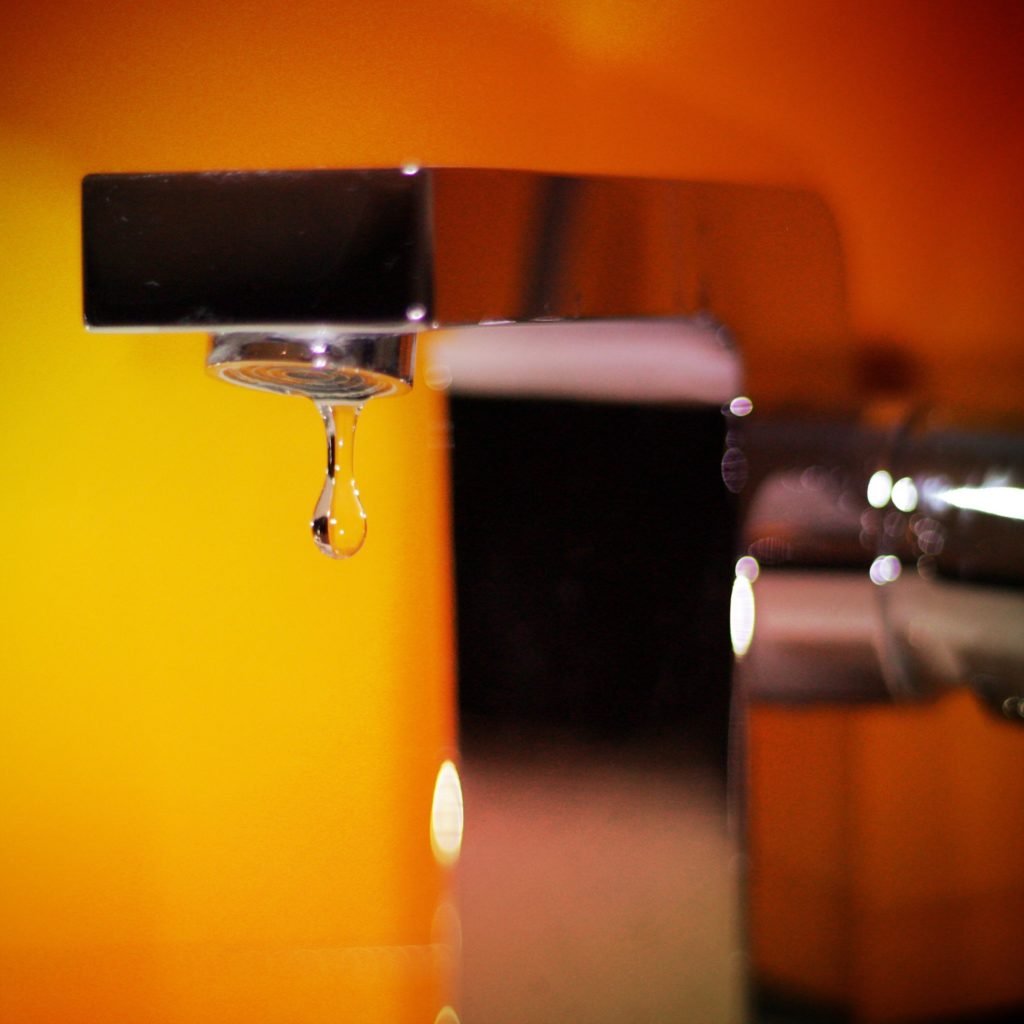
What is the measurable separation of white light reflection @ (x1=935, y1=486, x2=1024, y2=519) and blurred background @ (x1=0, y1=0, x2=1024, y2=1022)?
0.21 meters

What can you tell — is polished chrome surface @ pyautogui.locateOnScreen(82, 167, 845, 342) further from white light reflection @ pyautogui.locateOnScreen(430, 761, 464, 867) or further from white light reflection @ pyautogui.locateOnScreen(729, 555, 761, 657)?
white light reflection @ pyautogui.locateOnScreen(430, 761, 464, 867)

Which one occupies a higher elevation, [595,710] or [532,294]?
[532,294]

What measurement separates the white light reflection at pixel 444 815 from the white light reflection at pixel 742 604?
0.25 m

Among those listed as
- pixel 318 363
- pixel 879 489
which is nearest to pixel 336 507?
pixel 318 363

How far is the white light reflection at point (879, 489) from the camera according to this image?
38 cm

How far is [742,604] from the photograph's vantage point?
393 mm

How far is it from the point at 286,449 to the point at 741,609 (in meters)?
0.30

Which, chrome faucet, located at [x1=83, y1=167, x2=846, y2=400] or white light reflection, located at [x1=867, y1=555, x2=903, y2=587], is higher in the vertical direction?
chrome faucet, located at [x1=83, y1=167, x2=846, y2=400]

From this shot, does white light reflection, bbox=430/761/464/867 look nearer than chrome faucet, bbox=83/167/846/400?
No

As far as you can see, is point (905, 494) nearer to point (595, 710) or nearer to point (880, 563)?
point (880, 563)

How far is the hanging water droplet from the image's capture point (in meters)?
0.41

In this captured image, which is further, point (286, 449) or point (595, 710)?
point (286, 449)

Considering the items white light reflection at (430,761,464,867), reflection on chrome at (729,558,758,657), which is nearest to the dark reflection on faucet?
reflection on chrome at (729,558,758,657)

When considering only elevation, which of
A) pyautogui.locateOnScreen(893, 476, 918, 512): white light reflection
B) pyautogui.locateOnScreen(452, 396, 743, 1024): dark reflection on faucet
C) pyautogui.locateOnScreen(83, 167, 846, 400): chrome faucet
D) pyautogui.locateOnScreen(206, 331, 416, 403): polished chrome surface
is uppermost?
pyautogui.locateOnScreen(83, 167, 846, 400): chrome faucet
